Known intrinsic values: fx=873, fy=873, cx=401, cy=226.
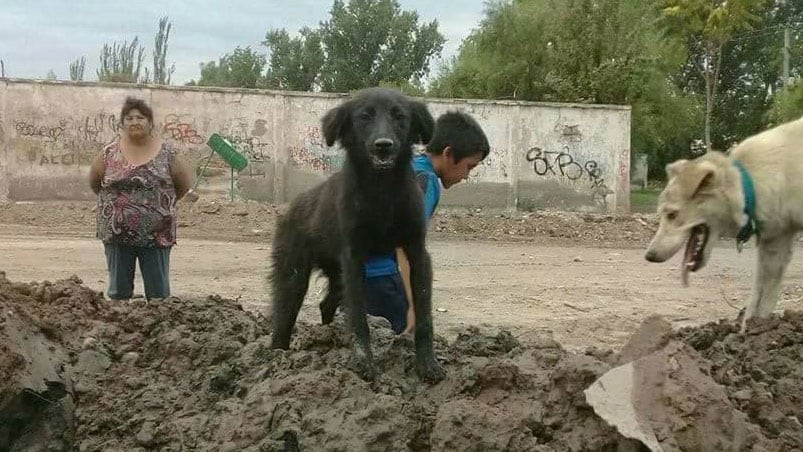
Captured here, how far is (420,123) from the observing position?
426 cm

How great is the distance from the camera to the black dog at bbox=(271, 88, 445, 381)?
4.08 m

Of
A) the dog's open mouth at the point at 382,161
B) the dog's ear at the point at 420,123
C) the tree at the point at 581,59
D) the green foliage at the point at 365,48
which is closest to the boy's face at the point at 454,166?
the dog's ear at the point at 420,123

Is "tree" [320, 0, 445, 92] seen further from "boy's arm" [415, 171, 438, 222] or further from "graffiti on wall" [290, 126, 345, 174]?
"boy's arm" [415, 171, 438, 222]

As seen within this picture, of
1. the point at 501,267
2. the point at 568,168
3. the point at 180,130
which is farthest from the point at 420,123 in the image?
the point at 568,168

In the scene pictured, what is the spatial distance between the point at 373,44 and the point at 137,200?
51127 millimetres

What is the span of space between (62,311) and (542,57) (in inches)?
1081

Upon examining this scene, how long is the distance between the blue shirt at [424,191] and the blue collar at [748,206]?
6.11 feet

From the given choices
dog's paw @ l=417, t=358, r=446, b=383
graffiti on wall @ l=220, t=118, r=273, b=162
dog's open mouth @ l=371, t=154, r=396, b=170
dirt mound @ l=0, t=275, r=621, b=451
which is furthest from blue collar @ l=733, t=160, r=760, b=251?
graffiti on wall @ l=220, t=118, r=273, b=162

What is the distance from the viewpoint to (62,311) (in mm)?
5195

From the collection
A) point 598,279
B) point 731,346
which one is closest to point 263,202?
point 598,279

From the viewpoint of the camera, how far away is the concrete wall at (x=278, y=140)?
19750mm

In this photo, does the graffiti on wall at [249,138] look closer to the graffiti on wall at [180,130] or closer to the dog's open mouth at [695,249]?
the graffiti on wall at [180,130]

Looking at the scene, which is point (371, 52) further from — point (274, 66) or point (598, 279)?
point (598, 279)

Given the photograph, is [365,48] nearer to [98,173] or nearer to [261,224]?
[261,224]
